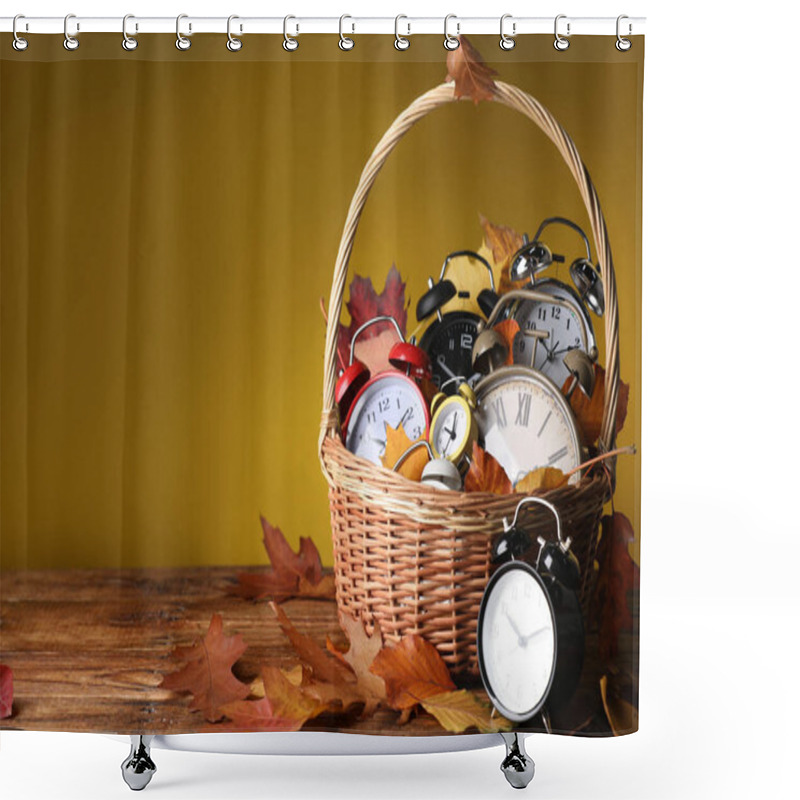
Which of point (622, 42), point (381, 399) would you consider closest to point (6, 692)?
point (381, 399)

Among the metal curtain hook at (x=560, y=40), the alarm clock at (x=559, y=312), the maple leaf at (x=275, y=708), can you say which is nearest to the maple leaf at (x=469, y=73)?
the metal curtain hook at (x=560, y=40)

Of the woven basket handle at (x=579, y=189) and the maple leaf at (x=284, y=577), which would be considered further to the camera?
the maple leaf at (x=284, y=577)

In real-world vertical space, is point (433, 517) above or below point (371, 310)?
below

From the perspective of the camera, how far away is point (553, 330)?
165 centimetres

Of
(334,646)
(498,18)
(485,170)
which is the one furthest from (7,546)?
(498,18)

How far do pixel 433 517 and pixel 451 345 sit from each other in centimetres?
27

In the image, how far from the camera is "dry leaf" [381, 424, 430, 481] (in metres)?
1.65

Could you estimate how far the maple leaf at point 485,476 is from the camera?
164 cm

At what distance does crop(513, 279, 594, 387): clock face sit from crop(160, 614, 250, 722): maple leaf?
2.10 feet

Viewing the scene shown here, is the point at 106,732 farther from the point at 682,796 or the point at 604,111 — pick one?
the point at 604,111

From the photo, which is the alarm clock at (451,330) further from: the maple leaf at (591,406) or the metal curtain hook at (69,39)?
the metal curtain hook at (69,39)

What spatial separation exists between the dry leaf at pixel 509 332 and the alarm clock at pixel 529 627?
224 millimetres

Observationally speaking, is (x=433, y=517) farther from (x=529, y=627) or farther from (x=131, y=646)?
(x=131, y=646)

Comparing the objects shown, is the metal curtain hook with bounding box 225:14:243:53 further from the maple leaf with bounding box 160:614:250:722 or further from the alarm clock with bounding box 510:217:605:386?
the maple leaf with bounding box 160:614:250:722
